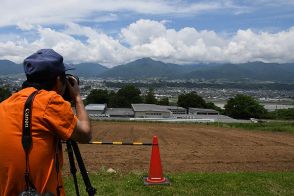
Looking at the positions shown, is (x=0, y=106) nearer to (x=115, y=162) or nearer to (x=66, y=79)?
(x=66, y=79)

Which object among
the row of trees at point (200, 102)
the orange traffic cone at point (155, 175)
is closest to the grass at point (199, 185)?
the orange traffic cone at point (155, 175)

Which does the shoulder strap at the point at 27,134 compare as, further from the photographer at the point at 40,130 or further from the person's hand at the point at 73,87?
the person's hand at the point at 73,87

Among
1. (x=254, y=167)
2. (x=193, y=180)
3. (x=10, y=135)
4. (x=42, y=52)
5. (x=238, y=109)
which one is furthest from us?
(x=238, y=109)

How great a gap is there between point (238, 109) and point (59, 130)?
288 feet

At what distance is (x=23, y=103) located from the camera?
2430mm

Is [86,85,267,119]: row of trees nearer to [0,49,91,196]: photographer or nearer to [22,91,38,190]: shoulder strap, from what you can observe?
[0,49,91,196]: photographer

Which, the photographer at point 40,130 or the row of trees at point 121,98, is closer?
the photographer at point 40,130

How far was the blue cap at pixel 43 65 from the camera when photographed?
8.23 feet

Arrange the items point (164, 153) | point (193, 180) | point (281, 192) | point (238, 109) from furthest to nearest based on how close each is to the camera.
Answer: point (238, 109)
point (164, 153)
point (193, 180)
point (281, 192)

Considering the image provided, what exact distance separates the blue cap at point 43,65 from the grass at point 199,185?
4.72 m

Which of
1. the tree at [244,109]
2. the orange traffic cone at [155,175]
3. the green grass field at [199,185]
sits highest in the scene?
the orange traffic cone at [155,175]

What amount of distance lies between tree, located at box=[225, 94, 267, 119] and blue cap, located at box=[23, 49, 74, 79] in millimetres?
85689

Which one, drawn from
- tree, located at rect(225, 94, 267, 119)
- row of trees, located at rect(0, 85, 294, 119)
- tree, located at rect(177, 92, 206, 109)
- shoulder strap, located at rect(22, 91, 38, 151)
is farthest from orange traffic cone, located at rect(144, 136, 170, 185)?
tree, located at rect(177, 92, 206, 109)

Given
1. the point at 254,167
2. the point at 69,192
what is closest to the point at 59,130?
the point at 69,192
